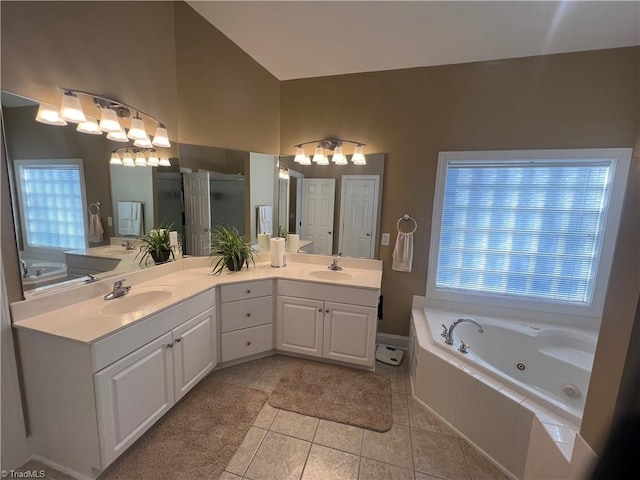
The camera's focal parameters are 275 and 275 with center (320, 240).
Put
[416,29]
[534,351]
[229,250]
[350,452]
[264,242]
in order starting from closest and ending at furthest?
[350,452] → [416,29] → [534,351] → [229,250] → [264,242]

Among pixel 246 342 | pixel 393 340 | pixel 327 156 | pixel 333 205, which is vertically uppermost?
pixel 327 156

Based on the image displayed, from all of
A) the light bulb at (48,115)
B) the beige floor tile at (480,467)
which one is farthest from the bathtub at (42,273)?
the beige floor tile at (480,467)

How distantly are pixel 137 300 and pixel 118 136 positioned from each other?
1.08 meters

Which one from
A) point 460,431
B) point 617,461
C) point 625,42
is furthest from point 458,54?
point 460,431

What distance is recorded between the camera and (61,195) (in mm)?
1550

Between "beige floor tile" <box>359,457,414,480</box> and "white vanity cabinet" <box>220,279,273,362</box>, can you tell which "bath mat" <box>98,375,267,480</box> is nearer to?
"white vanity cabinet" <box>220,279,273,362</box>

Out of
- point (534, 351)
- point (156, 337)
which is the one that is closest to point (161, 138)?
point (156, 337)

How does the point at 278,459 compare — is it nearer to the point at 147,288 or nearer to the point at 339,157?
the point at 147,288

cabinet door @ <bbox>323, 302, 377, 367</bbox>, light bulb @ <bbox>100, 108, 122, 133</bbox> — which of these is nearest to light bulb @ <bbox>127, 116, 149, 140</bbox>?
light bulb @ <bbox>100, 108, 122, 133</bbox>

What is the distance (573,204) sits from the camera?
7.30 ft

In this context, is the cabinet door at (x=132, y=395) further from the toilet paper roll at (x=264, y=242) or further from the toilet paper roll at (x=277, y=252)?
the toilet paper roll at (x=264, y=242)

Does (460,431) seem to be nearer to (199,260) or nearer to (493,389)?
(493,389)

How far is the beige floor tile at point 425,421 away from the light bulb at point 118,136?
2.70 metres

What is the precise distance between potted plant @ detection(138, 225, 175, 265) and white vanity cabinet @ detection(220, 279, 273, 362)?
1.82 ft
